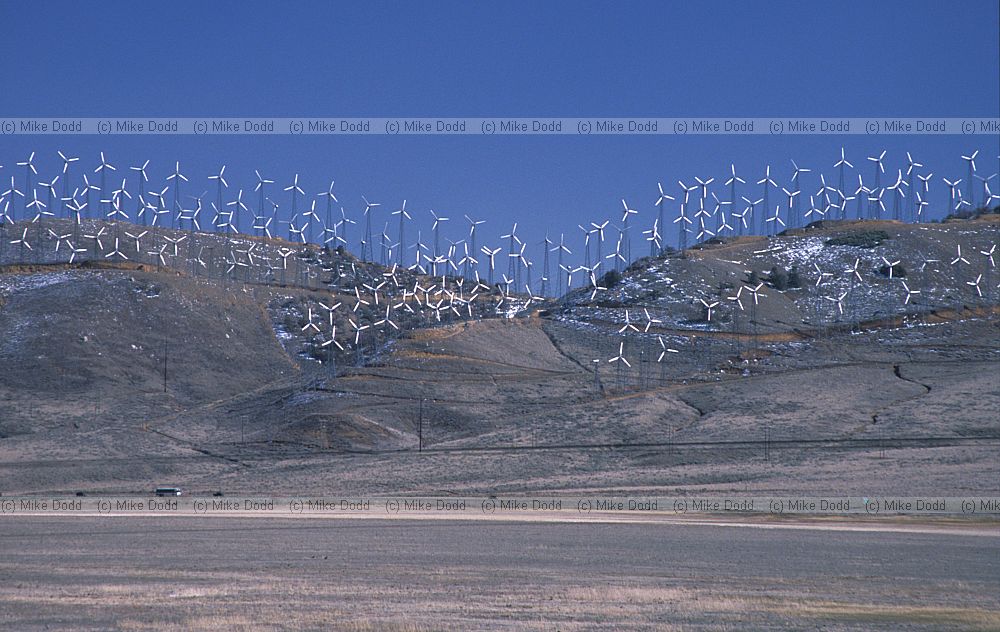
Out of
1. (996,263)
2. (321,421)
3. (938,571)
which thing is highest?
(996,263)

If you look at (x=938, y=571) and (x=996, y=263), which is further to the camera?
(x=996, y=263)

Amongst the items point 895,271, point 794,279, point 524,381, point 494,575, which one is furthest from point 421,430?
point 895,271

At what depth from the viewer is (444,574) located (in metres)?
34.4

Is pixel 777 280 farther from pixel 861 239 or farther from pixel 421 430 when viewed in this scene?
pixel 421 430

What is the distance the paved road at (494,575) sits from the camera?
2584cm

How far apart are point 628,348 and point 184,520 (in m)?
75.6

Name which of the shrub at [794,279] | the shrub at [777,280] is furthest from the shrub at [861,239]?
the shrub at [777,280]

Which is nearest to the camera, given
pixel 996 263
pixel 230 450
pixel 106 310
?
pixel 230 450

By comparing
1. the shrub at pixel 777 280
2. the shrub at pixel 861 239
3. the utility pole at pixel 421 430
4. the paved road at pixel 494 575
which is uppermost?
the shrub at pixel 861 239

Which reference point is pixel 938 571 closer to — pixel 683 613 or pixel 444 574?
pixel 683 613

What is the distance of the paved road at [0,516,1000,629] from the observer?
25844 mm

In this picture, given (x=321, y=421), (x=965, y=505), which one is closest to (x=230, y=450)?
(x=321, y=421)

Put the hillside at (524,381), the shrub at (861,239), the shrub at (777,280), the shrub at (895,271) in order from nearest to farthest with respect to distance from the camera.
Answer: the hillside at (524,381)
the shrub at (777,280)
the shrub at (895,271)
the shrub at (861,239)

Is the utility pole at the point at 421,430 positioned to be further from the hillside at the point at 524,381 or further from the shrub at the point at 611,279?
the shrub at the point at 611,279
